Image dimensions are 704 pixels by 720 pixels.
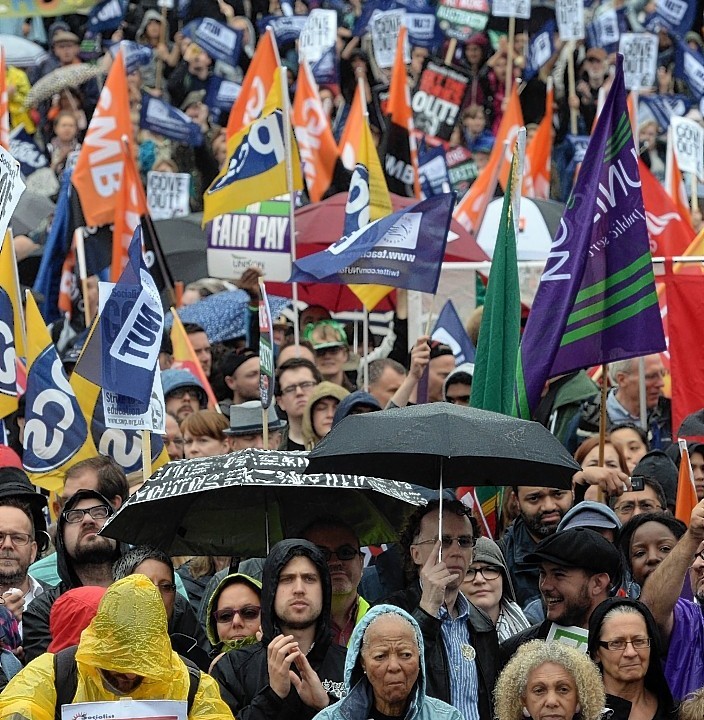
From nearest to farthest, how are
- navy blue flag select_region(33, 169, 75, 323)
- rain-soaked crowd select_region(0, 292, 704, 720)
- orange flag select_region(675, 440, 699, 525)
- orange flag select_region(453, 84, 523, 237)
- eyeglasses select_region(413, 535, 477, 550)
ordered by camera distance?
rain-soaked crowd select_region(0, 292, 704, 720) < eyeglasses select_region(413, 535, 477, 550) < orange flag select_region(675, 440, 699, 525) < navy blue flag select_region(33, 169, 75, 323) < orange flag select_region(453, 84, 523, 237)

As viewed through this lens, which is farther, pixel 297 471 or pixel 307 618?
pixel 297 471

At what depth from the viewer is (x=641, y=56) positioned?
18.5 m

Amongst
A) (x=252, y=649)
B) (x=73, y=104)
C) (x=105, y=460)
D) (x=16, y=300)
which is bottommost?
(x=252, y=649)

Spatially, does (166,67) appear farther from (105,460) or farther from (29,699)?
(29,699)

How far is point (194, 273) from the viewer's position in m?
14.8

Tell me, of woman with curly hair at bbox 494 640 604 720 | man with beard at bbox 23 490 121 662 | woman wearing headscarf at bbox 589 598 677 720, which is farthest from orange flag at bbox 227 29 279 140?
woman with curly hair at bbox 494 640 604 720

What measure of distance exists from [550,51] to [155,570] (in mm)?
12887

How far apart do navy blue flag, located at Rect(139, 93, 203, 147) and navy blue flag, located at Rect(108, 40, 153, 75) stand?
4.22 feet

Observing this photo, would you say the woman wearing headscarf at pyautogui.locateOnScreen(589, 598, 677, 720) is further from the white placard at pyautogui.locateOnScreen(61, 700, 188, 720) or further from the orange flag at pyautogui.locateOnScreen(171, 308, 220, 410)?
the orange flag at pyautogui.locateOnScreen(171, 308, 220, 410)

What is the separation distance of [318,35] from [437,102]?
5.62 ft

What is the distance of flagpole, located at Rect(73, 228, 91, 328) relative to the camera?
11.8 metres

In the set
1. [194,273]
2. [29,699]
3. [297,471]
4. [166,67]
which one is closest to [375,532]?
[297,471]

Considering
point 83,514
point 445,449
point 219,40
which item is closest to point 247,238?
point 83,514

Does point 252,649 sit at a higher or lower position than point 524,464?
lower
